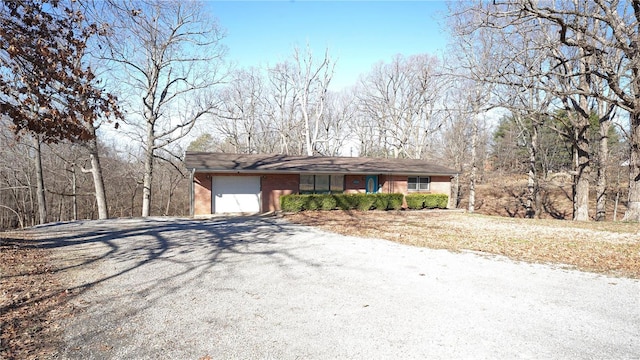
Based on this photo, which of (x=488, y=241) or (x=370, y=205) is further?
(x=370, y=205)

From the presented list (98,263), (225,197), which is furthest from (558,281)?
(225,197)

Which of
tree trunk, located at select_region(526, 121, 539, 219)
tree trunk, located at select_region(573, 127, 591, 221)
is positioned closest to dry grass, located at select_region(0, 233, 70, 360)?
tree trunk, located at select_region(573, 127, 591, 221)

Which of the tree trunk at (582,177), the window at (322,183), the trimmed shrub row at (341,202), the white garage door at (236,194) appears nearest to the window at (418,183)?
the trimmed shrub row at (341,202)

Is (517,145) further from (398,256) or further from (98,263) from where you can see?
(98,263)

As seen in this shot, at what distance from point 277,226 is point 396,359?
31.7 ft

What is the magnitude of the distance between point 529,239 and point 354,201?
370 inches

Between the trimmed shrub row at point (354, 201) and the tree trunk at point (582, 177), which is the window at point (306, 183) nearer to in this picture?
the trimmed shrub row at point (354, 201)

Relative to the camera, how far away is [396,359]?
3.09 meters

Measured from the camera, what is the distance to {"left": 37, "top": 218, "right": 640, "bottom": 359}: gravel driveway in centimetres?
331

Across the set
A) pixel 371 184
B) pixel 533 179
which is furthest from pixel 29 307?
pixel 533 179

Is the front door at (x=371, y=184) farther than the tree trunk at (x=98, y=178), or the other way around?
the front door at (x=371, y=184)

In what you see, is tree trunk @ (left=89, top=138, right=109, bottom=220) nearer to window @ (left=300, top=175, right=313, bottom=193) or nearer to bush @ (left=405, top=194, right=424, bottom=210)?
window @ (left=300, top=175, right=313, bottom=193)

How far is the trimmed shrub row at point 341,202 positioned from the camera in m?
17.1

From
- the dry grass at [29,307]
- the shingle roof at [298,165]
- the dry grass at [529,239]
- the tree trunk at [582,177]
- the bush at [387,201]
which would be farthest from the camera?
the bush at [387,201]
